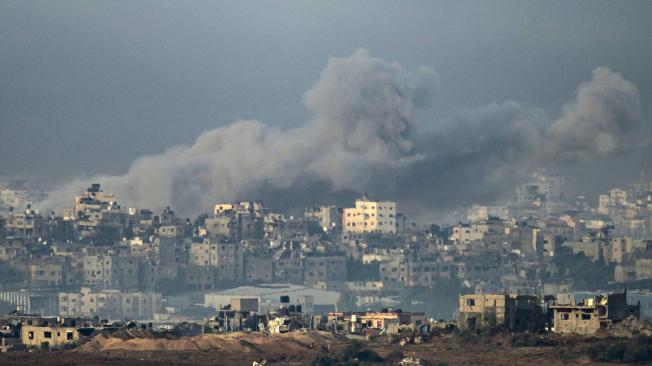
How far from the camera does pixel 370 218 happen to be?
139 metres

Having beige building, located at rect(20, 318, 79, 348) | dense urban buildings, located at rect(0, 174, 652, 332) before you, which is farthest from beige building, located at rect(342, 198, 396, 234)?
beige building, located at rect(20, 318, 79, 348)

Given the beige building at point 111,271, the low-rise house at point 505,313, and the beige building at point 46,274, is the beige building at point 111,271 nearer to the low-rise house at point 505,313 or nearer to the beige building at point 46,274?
the beige building at point 46,274

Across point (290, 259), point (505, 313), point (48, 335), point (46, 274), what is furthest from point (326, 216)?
point (505, 313)

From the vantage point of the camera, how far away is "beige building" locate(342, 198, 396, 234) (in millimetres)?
138625

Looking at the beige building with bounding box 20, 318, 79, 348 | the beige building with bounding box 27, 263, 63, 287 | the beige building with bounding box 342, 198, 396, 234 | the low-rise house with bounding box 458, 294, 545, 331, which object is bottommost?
the beige building with bounding box 20, 318, 79, 348

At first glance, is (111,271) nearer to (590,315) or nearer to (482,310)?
(482,310)

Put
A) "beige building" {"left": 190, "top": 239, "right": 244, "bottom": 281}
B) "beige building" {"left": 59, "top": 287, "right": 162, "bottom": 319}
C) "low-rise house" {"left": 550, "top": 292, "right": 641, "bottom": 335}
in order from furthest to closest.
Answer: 1. "beige building" {"left": 190, "top": 239, "right": 244, "bottom": 281}
2. "beige building" {"left": 59, "top": 287, "right": 162, "bottom": 319}
3. "low-rise house" {"left": 550, "top": 292, "right": 641, "bottom": 335}

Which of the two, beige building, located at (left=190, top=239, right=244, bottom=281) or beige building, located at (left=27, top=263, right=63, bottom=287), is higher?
beige building, located at (left=190, top=239, right=244, bottom=281)

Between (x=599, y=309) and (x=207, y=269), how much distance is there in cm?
5580

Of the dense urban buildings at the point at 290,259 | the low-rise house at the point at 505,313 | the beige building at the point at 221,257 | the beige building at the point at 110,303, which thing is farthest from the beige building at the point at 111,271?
the low-rise house at the point at 505,313

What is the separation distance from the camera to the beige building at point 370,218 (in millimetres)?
138625

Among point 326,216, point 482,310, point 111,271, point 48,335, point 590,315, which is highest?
point 326,216

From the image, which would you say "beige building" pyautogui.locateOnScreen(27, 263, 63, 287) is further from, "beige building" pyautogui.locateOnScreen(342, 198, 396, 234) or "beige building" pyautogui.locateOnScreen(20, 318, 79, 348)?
"beige building" pyautogui.locateOnScreen(20, 318, 79, 348)

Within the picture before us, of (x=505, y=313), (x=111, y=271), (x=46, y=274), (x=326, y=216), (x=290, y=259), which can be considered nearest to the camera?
(x=505, y=313)
